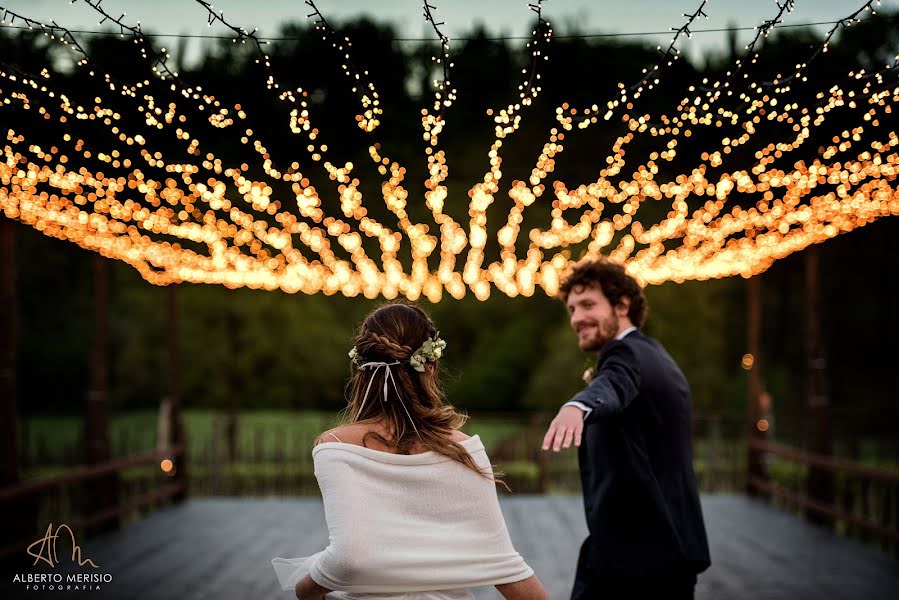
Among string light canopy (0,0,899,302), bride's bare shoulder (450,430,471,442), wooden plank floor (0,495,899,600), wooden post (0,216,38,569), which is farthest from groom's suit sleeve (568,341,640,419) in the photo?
wooden post (0,216,38,569)

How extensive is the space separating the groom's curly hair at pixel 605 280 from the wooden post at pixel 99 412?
5.66 meters

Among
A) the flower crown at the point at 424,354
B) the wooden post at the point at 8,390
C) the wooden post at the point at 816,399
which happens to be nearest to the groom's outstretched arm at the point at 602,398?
the flower crown at the point at 424,354

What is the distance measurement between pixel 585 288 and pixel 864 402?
644 inches

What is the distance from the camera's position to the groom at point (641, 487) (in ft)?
8.21

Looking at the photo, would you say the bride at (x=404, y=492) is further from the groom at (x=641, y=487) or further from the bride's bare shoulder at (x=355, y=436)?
the groom at (x=641, y=487)

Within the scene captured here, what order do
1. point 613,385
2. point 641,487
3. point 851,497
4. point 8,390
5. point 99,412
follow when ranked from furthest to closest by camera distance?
point 851,497 → point 99,412 → point 8,390 → point 641,487 → point 613,385

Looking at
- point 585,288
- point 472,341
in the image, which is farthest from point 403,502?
point 472,341

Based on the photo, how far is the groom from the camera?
250 cm

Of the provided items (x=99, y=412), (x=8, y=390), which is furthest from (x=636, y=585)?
(x=99, y=412)

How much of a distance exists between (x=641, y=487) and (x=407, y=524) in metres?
0.80

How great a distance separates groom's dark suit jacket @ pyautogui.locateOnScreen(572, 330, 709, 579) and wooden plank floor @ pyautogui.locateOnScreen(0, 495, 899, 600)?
9.11 ft

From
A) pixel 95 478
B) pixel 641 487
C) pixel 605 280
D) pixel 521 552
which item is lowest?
pixel 521 552

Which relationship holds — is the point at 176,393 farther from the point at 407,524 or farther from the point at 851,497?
the point at 407,524

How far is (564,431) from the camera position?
77.0 inches
